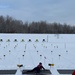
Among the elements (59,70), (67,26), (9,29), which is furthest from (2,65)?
(67,26)

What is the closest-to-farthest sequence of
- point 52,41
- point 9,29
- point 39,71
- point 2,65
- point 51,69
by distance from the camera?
point 39,71
point 51,69
point 2,65
point 52,41
point 9,29

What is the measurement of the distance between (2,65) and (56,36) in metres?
8.78

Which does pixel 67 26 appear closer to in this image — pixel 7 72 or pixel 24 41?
pixel 24 41

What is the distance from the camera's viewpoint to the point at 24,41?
17.0m

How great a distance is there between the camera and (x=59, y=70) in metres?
7.43

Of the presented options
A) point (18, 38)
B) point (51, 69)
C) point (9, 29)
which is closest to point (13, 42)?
point (18, 38)

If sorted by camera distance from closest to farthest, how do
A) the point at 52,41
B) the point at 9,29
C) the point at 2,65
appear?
the point at 2,65 < the point at 52,41 < the point at 9,29

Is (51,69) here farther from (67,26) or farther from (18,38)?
Result: (67,26)

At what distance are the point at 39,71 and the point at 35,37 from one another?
1054 cm

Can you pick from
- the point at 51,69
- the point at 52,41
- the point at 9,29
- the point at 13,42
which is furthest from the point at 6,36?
the point at 51,69

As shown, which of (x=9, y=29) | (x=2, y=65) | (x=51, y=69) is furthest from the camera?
(x=9, y=29)

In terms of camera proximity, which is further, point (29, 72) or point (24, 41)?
point (24, 41)

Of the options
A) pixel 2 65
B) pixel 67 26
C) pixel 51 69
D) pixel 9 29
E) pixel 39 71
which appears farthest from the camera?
pixel 67 26

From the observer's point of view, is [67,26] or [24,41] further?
[67,26]
